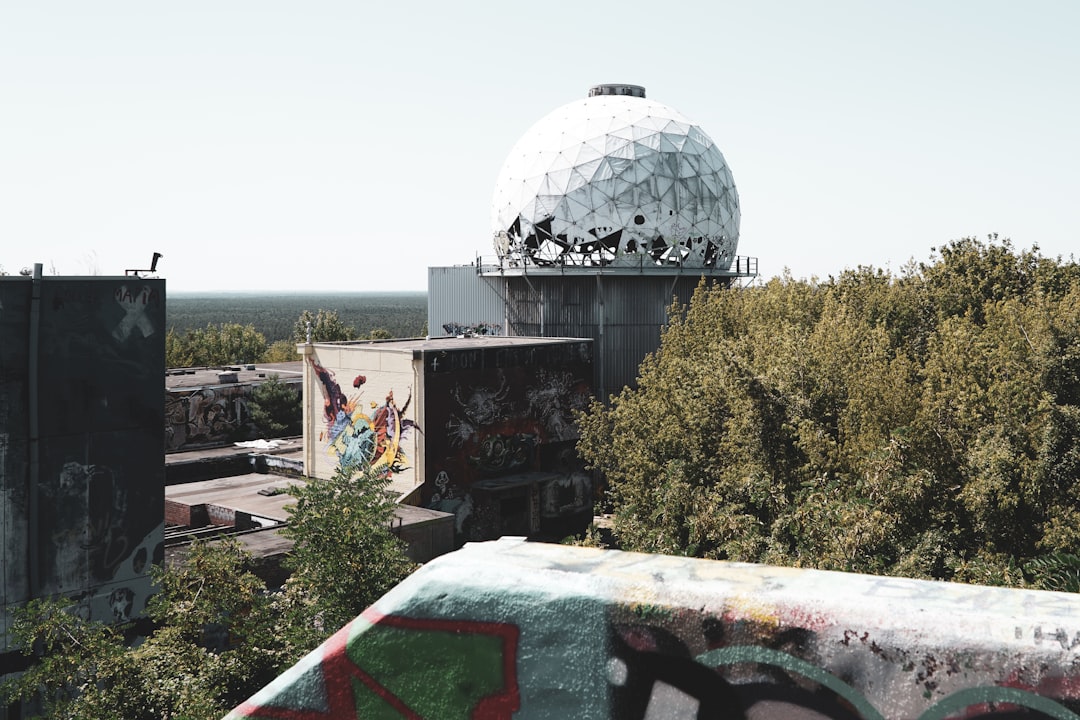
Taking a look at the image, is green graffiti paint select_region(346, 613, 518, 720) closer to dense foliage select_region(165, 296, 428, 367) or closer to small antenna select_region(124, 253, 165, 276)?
small antenna select_region(124, 253, 165, 276)

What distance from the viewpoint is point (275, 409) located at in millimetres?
45281

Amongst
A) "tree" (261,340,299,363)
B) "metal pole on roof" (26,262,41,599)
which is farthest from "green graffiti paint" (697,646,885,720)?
"tree" (261,340,299,363)

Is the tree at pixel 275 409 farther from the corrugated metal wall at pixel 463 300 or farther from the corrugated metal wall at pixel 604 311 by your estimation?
the corrugated metal wall at pixel 604 311

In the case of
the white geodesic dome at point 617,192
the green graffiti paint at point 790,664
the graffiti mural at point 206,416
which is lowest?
the graffiti mural at point 206,416

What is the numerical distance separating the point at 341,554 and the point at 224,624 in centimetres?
165

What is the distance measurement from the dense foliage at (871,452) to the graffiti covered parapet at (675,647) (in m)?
11.2

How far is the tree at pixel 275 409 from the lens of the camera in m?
44.8

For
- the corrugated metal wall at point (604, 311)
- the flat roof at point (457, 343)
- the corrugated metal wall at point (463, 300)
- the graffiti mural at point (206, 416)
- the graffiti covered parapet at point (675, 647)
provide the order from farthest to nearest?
the graffiti mural at point (206, 416) < the corrugated metal wall at point (463, 300) < the corrugated metal wall at point (604, 311) < the flat roof at point (457, 343) < the graffiti covered parapet at point (675, 647)

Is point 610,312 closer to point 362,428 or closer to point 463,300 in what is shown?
point 463,300

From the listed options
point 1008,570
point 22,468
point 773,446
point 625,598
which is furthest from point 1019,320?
point 22,468

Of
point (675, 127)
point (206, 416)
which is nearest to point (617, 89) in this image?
point (675, 127)

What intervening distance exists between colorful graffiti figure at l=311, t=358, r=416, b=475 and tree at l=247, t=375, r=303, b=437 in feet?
42.8

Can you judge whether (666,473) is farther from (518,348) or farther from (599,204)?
(599,204)

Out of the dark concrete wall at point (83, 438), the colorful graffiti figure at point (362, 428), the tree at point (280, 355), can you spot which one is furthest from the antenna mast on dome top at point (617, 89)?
the tree at point (280, 355)
